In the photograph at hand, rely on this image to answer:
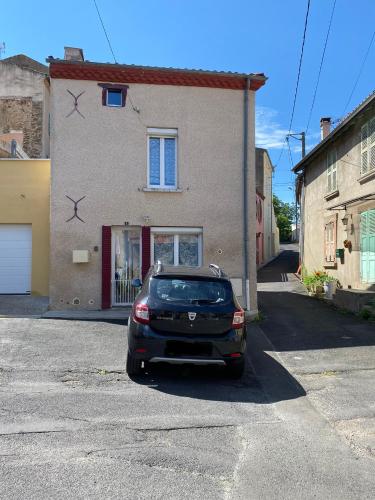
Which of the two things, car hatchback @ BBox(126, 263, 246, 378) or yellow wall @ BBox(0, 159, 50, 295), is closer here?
car hatchback @ BBox(126, 263, 246, 378)

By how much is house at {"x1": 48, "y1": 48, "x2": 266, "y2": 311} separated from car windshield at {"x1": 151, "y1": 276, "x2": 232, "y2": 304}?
5.01m

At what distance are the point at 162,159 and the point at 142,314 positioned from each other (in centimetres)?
641

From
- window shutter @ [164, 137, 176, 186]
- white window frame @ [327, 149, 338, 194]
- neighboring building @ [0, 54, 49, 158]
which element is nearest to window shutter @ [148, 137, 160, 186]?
window shutter @ [164, 137, 176, 186]

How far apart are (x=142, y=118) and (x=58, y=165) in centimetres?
237

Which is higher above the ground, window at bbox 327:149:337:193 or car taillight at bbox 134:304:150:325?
window at bbox 327:149:337:193

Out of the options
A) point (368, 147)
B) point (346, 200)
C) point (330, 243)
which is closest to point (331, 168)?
point (346, 200)

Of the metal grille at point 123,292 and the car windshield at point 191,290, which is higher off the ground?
the car windshield at point 191,290

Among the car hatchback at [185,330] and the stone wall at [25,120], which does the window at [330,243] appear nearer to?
the car hatchback at [185,330]

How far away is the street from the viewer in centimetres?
349

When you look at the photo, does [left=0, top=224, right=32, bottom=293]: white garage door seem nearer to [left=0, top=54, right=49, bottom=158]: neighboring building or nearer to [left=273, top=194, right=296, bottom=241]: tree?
[left=0, top=54, right=49, bottom=158]: neighboring building

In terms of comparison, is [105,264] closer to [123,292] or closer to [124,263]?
Result: [124,263]

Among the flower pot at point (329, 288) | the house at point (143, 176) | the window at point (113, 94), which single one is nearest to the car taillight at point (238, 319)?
the house at point (143, 176)

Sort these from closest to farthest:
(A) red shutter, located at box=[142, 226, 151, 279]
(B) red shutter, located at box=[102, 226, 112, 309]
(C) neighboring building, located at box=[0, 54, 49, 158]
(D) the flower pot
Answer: (B) red shutter, located at box=[102, 226, 112, 309]
(A) red shutter, located at box=[142, 226, 151, 279]
(D) the flower pot
(C) neighboring building, located at box=[0, 54, 49, 158]

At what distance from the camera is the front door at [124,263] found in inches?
453
